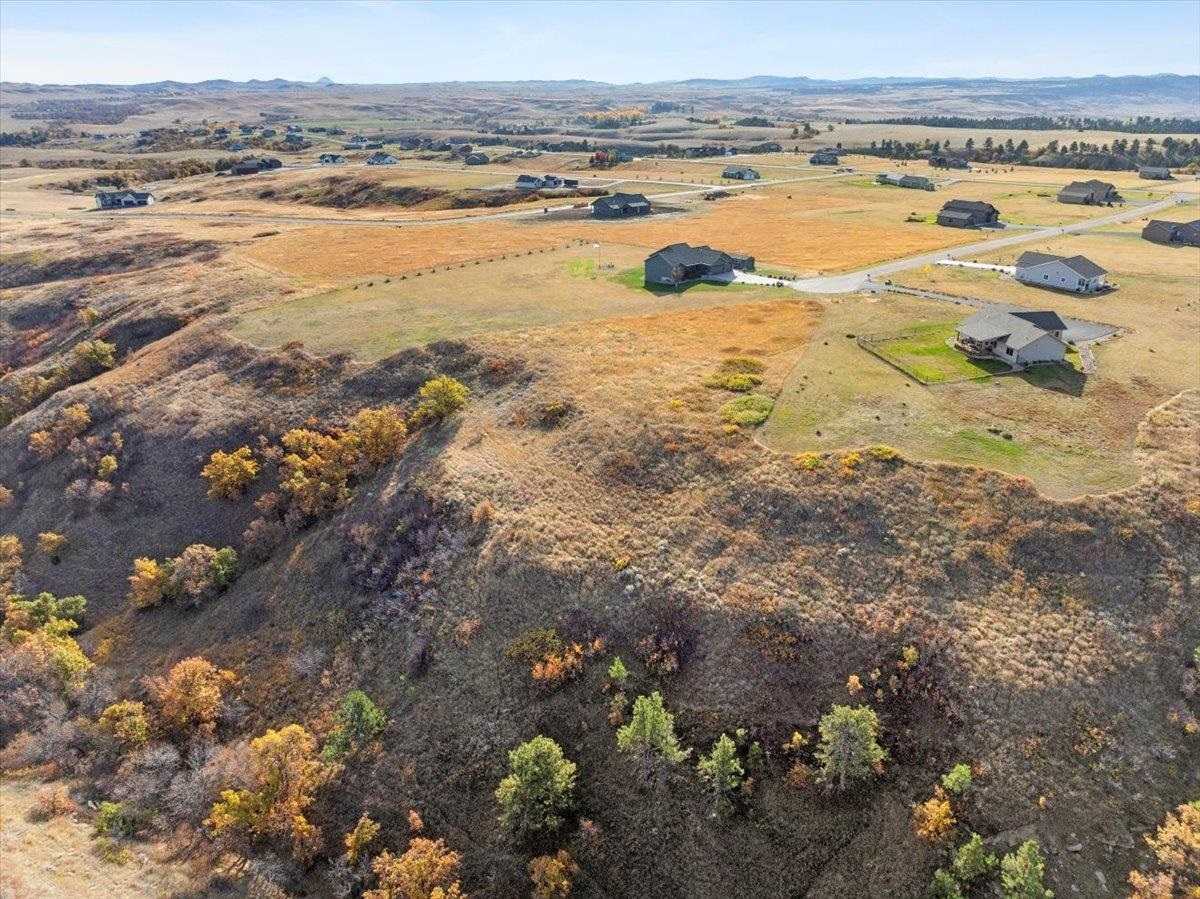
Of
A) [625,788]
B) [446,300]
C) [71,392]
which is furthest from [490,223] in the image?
[625,788]

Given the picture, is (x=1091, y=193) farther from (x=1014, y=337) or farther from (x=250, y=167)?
(x=250, y=167)

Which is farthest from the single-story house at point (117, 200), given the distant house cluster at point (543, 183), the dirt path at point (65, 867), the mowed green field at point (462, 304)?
the dirt path at point (65, 867)

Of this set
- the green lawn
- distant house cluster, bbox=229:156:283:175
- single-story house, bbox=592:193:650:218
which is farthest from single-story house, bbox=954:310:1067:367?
distant house cluster, bbox=229:156:283:175

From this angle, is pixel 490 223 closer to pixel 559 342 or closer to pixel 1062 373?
pixel 559 342

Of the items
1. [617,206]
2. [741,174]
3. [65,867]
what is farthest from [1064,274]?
[741,174]

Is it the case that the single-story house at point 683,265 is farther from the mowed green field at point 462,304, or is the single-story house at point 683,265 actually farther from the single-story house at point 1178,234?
the single-story house at point 1178,234
